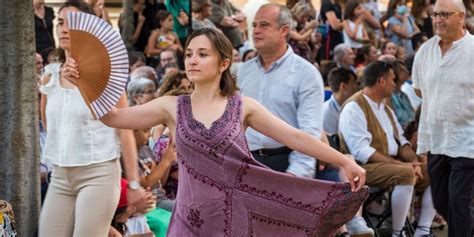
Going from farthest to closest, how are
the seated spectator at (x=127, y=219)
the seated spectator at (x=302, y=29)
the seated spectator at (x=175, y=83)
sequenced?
the seated spectator at (x=302, y=29), the seated spectator at (x=175, y=83), the seated spectator at (x=127, y=219)

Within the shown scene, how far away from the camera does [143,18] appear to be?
14.3m

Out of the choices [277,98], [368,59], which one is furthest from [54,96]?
[368,59]

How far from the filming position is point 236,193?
560 centimetres

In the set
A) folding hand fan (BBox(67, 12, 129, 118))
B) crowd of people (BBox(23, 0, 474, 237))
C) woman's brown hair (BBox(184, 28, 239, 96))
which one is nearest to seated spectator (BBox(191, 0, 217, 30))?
crowd of people (BBox(23, 0, 474, 237))

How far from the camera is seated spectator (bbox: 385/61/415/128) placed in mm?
12016

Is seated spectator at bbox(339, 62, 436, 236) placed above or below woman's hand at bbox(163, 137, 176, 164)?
below

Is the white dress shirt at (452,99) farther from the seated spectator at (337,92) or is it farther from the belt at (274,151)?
the seated spectator at (337,92)

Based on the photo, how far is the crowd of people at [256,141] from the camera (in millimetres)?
5609

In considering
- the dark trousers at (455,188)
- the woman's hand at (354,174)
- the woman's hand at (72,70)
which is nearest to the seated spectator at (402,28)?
the dark trousers at (455,188)

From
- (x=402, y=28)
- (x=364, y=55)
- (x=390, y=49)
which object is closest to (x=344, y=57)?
(x=364, y=55)

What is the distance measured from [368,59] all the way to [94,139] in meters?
8.84

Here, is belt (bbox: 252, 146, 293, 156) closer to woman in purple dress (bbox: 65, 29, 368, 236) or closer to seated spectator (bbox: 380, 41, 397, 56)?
woman in purple dress (bbox: 65, 29, 368, 236)

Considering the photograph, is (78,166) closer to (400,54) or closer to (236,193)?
(236,193)

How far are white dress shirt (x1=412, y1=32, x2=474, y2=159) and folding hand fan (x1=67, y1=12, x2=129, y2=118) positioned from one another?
3274 mm
